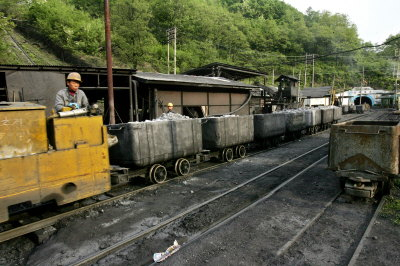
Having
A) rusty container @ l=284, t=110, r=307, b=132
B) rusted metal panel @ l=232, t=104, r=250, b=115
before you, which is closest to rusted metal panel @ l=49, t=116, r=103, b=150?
rusty container @ l=284, t=110, r=307, b=132

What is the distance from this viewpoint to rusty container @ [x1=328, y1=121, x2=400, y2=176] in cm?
575

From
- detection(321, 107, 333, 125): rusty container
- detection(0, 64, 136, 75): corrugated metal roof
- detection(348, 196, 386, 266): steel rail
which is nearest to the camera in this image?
detection(348, 196, 386, 266): steel rail

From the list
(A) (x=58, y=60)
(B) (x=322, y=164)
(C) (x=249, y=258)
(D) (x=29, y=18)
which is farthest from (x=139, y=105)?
(D) (x=29, y=18)

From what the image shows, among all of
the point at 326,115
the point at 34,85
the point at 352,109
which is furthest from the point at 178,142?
the point at 352,109

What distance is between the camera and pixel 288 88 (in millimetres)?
29812

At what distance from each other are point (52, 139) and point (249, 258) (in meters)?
4.12

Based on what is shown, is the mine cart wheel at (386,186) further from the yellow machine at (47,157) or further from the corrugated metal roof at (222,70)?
the corrugated metal roof at (222,70)

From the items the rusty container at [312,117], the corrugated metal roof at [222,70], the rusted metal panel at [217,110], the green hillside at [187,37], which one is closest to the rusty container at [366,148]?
the rusted metal panel at [217,110]

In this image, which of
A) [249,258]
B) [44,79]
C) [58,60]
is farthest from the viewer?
[58,60]

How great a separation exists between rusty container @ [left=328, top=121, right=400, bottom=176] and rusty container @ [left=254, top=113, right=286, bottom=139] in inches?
277

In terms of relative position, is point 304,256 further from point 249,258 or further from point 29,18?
point 29,18

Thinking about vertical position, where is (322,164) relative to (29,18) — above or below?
below

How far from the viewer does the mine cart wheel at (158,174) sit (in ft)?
26.3

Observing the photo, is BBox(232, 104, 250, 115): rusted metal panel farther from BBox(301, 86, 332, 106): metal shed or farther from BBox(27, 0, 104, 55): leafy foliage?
BBox(301, 86, 332, 106): metal shed
